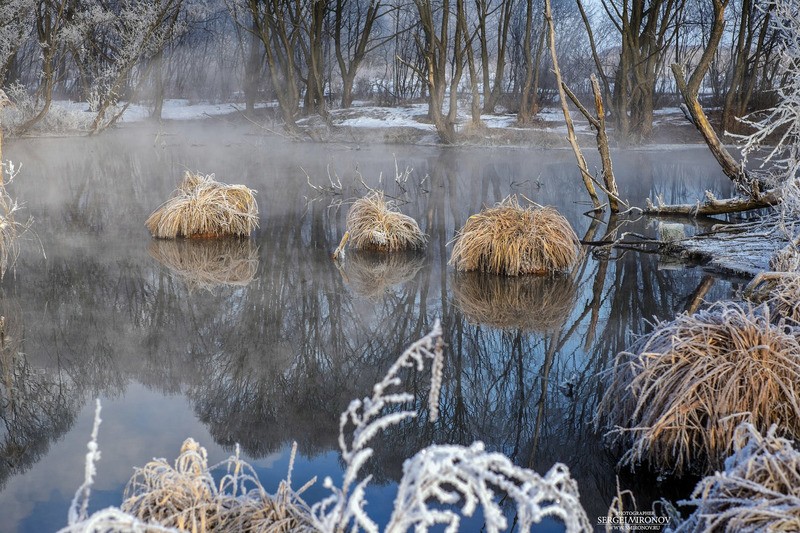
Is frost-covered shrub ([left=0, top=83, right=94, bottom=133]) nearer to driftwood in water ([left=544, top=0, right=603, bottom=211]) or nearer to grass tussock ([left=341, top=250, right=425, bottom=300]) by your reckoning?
driftwood in water ([left=544, top=0, right=603, bottom=211])

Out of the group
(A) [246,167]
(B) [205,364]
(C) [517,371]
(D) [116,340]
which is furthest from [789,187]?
(A) [246,167]

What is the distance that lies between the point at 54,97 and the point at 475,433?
132 ft

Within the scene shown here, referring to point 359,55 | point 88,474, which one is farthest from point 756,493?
point 359,55

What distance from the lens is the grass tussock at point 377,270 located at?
974 centimetres

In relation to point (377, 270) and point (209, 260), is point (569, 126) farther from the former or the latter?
point (209, 260)

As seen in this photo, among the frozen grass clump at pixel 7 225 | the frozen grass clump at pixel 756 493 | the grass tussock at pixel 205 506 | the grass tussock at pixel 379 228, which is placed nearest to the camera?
the frozen grass clump at pixel 756 493

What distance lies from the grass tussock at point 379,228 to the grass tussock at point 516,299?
1594 mm

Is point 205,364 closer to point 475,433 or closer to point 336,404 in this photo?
point 336,404

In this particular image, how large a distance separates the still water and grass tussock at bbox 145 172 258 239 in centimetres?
38

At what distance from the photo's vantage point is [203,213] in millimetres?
12453

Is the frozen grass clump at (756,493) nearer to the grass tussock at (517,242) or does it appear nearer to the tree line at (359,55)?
the grass tussock at (517,242)

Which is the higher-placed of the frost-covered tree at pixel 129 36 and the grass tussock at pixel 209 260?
the frost-covered tree at pixel 129 36

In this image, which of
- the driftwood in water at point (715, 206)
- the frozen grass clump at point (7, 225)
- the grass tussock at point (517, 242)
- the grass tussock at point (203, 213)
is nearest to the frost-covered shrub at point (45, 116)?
the frozen grass clump at point (7, 225)

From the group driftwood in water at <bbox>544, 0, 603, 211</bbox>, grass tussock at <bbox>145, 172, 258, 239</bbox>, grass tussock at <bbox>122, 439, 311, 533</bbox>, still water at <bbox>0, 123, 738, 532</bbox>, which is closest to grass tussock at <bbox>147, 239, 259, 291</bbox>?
still water at <bbox>0, 123, 738, 532</bbox>
